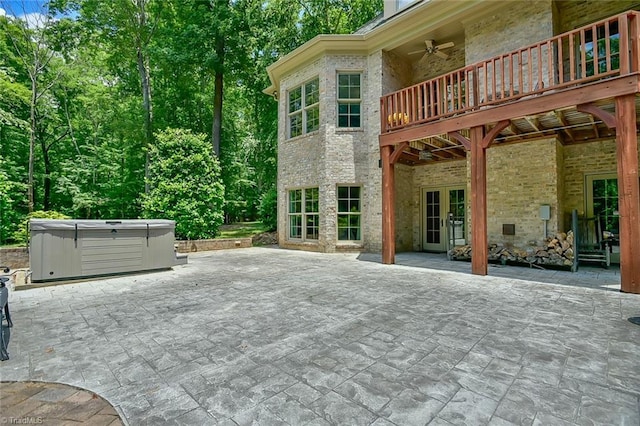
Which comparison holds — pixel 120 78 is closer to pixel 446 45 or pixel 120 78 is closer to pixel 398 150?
pixel 446 45

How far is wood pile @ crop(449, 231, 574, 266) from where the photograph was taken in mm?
6531

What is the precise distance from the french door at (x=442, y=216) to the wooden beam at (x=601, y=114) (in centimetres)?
467

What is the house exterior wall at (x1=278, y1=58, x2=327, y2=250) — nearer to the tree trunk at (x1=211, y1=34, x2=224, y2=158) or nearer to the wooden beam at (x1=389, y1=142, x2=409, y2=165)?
the wooden beam at (x1=389, y1=142, x2=409, y2=165)

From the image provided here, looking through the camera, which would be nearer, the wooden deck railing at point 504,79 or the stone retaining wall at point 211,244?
the wooden deck railing at point 504,79

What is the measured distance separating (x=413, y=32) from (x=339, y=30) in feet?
30.1

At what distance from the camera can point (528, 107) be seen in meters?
5.43

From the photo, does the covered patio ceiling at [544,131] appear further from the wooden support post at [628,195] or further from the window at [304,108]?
the window at [304,108]

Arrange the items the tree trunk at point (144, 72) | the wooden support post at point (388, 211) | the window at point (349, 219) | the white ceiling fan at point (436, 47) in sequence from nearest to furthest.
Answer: the wooden support post at point (388, 211) → the white ceiling fan at point (436, 47) → the window at point (349, 219) → the tree trunk at point (144, 72)

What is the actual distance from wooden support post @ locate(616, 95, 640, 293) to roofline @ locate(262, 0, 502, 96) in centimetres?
474

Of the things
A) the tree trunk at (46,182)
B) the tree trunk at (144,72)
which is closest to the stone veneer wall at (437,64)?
the tree trunk at (144,72)

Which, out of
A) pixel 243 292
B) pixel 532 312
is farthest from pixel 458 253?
pixel 243 292

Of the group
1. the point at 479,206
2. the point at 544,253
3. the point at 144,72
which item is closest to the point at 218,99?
the point at 144,72

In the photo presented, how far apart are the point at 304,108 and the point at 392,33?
11.8ft

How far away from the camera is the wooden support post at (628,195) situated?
4.44 m
